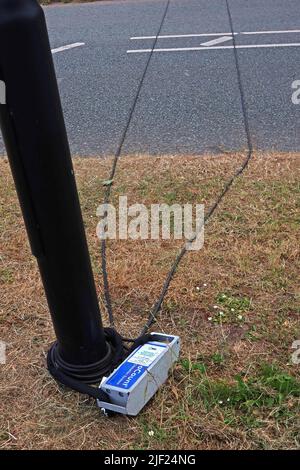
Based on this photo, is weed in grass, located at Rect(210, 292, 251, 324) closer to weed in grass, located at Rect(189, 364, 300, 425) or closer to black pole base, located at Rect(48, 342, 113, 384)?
weed in grass, located at Rect(189, 364, 300, 425)

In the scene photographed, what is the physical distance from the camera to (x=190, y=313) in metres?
2.25

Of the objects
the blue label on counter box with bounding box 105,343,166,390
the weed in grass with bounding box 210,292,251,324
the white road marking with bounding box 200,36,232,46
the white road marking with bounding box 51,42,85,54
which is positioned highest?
the blue label on counter box with bounding box 105,343,166,390

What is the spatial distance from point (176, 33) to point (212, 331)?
5.91 m

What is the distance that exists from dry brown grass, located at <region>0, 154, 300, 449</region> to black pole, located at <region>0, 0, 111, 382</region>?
20 cm

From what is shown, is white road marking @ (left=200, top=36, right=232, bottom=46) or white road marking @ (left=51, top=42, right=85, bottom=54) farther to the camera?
white road marking @ (left=51, top=42, right=85, bottom=54)

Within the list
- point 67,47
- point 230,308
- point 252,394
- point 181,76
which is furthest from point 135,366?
point 67,47

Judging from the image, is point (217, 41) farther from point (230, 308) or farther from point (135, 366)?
point (135, 366)

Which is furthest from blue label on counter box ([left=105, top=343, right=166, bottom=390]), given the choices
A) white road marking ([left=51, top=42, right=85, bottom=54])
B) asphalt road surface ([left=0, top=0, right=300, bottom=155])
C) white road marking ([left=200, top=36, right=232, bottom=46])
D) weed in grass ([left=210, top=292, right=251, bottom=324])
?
white road marking ([left=51, top=42, right=85, bottom=54])

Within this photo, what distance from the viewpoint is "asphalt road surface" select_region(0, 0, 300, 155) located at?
13.6ft

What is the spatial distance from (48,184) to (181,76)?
4.29m

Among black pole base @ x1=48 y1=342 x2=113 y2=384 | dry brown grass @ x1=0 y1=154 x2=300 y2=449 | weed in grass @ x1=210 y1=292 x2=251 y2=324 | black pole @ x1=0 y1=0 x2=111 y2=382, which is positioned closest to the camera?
black pole @ x1=0 y1=0 x2=111 y2=382

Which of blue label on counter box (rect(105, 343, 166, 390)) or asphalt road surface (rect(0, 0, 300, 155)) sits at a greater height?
blue label on counter box (rect(105, 343, 166, 390))

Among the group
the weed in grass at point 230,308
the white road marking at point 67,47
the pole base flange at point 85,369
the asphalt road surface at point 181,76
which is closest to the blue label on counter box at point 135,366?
the pole base flange at point 85,369

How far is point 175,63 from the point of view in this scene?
6.02 m
